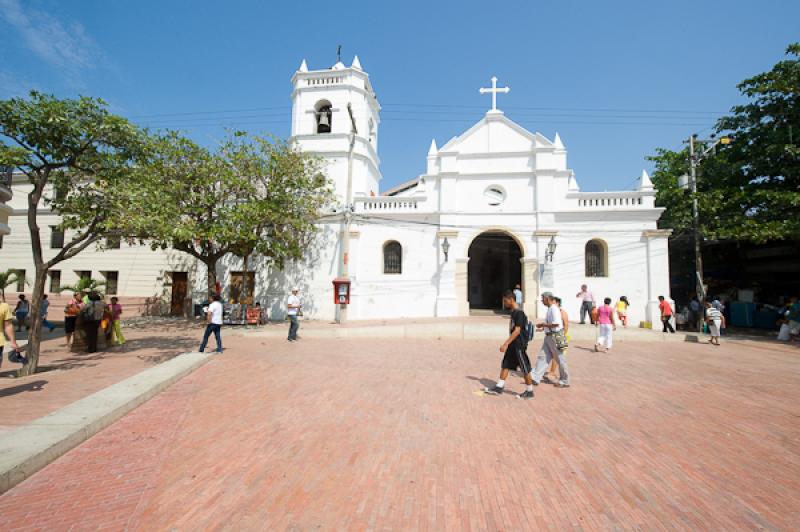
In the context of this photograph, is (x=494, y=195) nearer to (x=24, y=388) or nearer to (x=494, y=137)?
(x=494, y=137)

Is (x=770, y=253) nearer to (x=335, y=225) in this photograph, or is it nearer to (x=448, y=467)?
(x=335, y=225)

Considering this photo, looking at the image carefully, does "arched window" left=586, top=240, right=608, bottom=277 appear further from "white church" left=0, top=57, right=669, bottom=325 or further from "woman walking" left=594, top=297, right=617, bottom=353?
"woman walking" left=594, top=297, right=617, bottom=353

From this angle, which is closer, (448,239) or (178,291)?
(448,239)

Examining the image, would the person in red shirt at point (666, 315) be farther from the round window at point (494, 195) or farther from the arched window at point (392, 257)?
the arched window at point (392, 257)

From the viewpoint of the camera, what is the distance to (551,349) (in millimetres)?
6773

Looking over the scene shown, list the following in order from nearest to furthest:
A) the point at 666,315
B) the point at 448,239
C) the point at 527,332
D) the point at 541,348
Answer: the point at 527,332 → the point at 541,348 → the point at 666,315 → the point at 448,239

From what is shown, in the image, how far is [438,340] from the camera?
42.0 ft

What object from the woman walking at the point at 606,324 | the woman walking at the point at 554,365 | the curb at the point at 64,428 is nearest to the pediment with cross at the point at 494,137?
the woman walking at the point at 606,324

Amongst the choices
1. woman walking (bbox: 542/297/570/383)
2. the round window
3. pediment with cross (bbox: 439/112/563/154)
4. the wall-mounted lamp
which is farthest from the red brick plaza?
pediment with cross (bbox: 439/112/563/154)

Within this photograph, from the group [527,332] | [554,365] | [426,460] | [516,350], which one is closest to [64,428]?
[426,460]

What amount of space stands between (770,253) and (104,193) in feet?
96.6

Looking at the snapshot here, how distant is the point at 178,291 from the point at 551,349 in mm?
20180

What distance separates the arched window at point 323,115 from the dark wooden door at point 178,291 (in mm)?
11299

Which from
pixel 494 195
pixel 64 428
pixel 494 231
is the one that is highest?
pixel 494 195
